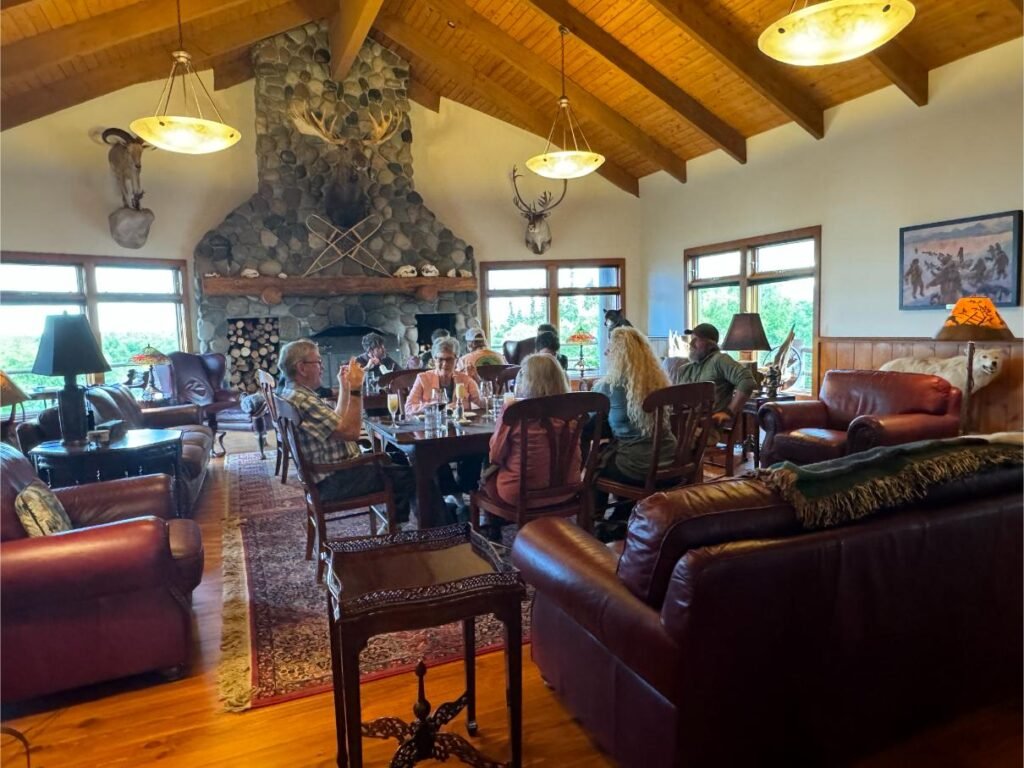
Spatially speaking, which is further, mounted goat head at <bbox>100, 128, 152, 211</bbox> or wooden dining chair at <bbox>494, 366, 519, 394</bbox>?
mounted goat head at <bbox>100, 128, 152, 211</bbox>

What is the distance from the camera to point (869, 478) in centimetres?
155

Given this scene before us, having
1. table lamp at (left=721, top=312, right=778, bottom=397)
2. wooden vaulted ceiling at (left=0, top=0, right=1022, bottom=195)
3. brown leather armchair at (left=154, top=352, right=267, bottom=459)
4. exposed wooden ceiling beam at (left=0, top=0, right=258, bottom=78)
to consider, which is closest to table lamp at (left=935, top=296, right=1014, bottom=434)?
table lamp at (left=721, top=312, right=778, bottom=397)

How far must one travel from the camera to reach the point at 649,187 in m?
8.63

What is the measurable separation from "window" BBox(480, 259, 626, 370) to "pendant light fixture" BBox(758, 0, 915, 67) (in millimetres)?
5309

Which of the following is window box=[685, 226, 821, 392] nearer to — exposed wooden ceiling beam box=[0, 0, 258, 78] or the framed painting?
the framed painting

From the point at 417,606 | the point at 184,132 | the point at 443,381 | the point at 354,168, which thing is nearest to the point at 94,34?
the point at 184,132

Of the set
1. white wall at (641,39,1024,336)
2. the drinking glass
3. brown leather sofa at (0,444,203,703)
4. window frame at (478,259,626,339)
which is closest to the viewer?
brown leather sofa at (0,444,203,703)

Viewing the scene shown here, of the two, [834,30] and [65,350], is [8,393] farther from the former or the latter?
[834,30]

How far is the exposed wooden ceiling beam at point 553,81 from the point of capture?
20.9 feet

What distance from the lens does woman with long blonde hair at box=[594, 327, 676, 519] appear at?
126 inches

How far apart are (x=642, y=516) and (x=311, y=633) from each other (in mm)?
1695

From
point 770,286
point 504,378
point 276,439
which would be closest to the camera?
point 504,378

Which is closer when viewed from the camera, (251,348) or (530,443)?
(530,443)

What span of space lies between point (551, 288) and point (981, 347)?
509cm
